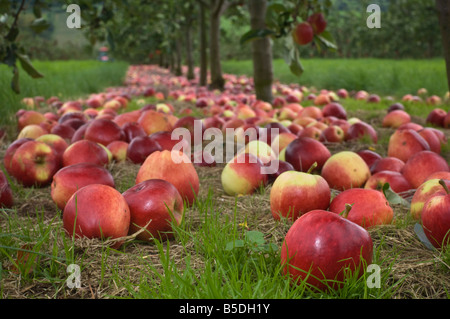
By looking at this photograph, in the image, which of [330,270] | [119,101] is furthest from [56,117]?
[330,270]

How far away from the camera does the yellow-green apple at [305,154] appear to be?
8.79 ft

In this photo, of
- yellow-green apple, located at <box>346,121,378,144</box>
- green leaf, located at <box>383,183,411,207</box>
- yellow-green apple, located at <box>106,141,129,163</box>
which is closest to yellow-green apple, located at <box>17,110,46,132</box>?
yellow-green apple, located at <box>106,141,129,163</box>

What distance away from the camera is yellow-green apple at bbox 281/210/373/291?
129 cm

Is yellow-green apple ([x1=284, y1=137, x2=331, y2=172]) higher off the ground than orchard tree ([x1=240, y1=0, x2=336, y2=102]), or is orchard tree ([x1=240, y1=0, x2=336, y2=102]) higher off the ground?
orchard tree ([x1=240, y1=0, x2=336, y2=102])

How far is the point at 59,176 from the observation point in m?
2.11

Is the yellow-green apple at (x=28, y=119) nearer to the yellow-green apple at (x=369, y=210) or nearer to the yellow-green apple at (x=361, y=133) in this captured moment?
the yellow-green apple at (x=361, y=133)

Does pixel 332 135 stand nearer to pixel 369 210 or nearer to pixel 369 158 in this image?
pixel 369 158

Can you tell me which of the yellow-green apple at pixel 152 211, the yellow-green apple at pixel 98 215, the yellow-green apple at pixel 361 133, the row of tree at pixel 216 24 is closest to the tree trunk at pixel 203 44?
the row of tree at pixel 216 24

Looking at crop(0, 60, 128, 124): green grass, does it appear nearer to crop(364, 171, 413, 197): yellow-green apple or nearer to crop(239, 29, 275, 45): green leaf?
crop(239, 29, 275, 45): green leaf

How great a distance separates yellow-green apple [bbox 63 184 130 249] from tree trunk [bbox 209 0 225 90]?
23.1 ft

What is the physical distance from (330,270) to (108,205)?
0.86 metres

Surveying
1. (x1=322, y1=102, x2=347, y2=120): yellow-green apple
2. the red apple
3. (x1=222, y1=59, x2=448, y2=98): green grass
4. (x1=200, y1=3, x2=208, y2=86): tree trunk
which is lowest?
(x1=322, y1=102, x2=347, y2=120): yellow-green apple

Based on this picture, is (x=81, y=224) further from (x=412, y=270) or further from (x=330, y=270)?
(x=412, y=270)

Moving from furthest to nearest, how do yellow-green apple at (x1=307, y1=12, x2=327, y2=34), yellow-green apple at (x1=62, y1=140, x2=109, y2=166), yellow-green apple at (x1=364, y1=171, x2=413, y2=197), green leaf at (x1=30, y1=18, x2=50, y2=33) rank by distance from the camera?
yellow-green apple at (x1=307, y1=12, x2=327, y2=34)
green leaf at (x1=30, y1=18, x2=50, y2=33)
yellow-green apple at (x1=62, y1=140, x2=109, y2=166)
yellow-green apple at (x1=364, y1=171, x2=413, y2=197)
